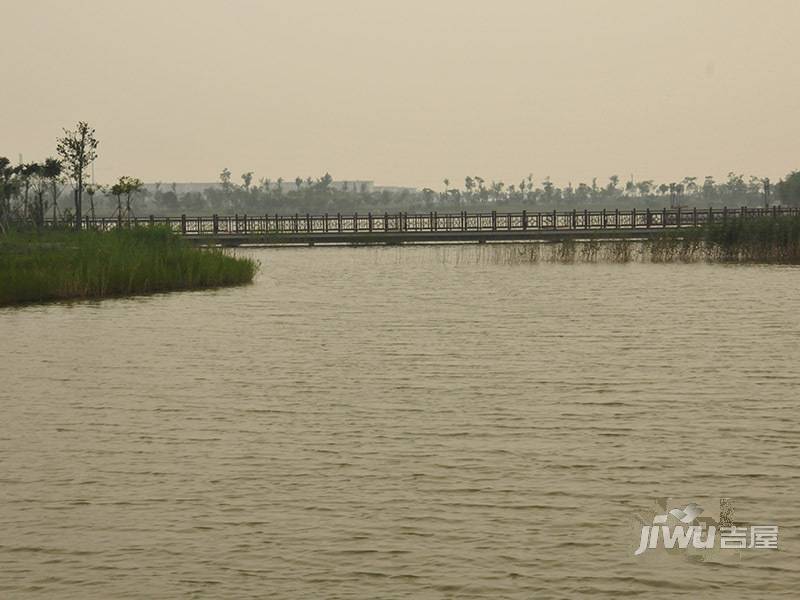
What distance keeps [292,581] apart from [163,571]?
0.95 metres

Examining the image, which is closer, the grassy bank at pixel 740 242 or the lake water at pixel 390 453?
the lake water at pixel 390 453

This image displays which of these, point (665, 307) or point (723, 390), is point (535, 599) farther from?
point (665, 307)

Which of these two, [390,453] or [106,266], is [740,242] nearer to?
[106,266]

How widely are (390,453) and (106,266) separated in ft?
75.1

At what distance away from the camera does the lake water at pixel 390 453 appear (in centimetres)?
873

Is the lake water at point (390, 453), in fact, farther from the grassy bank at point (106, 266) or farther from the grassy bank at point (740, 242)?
the grassy bank at point (740, 242)

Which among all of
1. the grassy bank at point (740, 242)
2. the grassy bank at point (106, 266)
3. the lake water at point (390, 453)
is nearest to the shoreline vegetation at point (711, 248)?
the grassy bank at point (740, 242)

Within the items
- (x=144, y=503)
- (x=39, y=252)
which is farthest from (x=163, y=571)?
(x=39, y=252)

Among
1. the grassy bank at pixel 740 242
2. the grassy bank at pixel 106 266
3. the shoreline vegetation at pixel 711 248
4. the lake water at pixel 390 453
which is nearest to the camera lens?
the lake water at pixel 390 453

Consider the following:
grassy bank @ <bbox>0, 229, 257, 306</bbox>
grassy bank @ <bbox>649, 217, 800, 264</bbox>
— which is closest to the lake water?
grassy bank @ <bbox>0, 229, 257, 306</bbox>

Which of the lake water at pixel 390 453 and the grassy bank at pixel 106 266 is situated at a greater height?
the grassy bank at pixel 106 266

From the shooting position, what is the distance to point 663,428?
535 inches

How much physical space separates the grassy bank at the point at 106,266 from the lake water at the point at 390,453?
242 inches

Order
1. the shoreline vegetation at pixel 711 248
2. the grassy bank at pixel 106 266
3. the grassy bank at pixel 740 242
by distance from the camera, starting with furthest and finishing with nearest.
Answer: the shoreline vegetation at pixel 711 248 < the grassy bank at pixel 740 242 < the grassy bank at pixel 106 266
